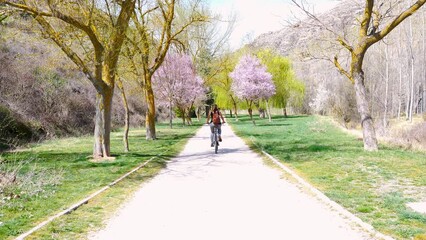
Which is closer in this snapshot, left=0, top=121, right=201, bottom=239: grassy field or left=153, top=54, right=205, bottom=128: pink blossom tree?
left=0, top=121, right=201, bottom=239: grassy field

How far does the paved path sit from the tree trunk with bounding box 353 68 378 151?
5897mm

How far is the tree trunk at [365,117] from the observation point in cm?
1523

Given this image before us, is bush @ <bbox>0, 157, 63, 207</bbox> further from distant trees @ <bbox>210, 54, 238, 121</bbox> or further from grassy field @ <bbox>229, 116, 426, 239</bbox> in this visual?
distant trees @ <bbox>210, 54, 238, 121</bbox>

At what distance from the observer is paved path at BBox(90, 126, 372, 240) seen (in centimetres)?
550

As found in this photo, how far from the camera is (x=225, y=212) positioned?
6.76 metres

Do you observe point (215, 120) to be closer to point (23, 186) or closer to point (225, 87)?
point (23, 186)

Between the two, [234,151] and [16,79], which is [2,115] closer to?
[16,79]

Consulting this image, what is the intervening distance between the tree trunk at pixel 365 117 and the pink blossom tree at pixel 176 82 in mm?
24888

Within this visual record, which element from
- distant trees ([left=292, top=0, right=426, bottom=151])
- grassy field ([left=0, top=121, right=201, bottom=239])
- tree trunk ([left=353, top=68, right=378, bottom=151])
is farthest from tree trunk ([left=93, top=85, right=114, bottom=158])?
tree trunk ([left=353, top=68, right=378, bottom=151])

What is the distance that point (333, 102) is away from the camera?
41.5 metres

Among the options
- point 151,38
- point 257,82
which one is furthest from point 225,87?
point 151,38

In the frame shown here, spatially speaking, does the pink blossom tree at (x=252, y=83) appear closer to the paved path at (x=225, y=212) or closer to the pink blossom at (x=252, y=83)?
the pink blossom at (x=252, y=83)

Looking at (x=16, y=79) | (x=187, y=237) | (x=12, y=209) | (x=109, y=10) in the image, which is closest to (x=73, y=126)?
(x=16, y=79)

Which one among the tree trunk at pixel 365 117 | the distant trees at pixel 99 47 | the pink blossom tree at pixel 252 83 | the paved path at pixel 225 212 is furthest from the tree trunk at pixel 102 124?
A: the pink blossom tree at pixel 252 83
